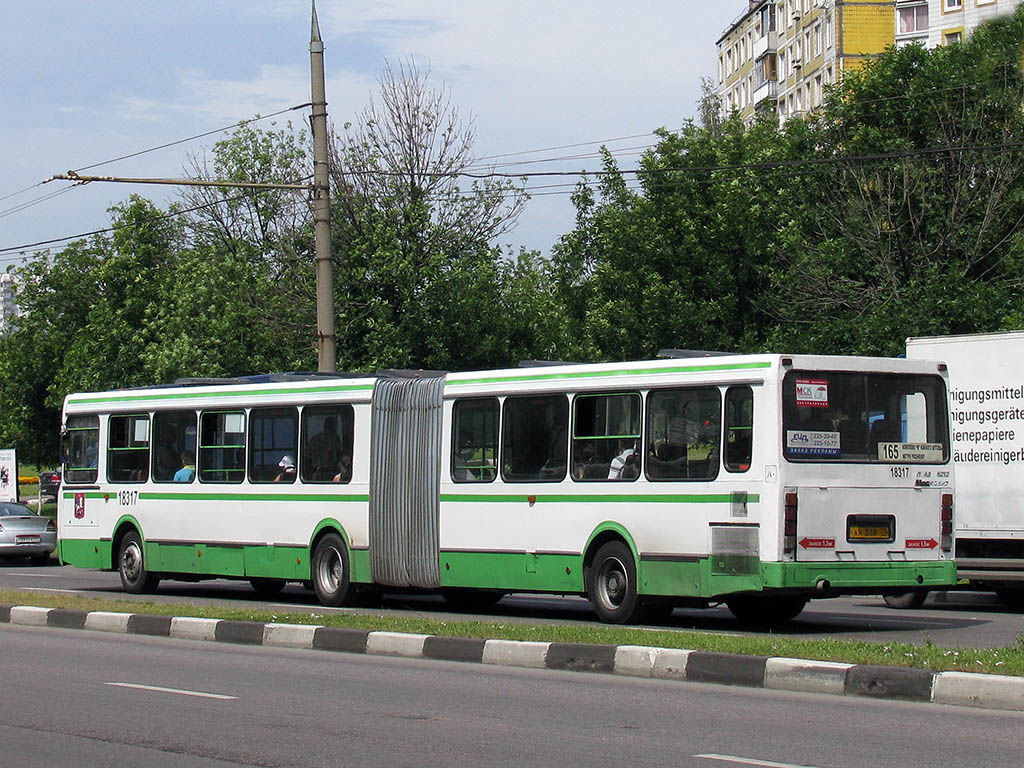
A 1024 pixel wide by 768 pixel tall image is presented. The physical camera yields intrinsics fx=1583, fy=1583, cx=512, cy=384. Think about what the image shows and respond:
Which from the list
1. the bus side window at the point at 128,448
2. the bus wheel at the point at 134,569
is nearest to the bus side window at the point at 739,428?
the bus side window at the point at 128,448

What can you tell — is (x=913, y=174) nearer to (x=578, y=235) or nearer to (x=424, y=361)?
(x=424, y=361)

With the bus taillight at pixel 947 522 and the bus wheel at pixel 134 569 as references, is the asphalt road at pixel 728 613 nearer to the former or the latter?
the bus wheel at pixel 134 569

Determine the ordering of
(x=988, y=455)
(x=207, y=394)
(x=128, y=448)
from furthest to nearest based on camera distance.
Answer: (x=128, y=448) < (x=207, y=394) < (x=988, y=455)

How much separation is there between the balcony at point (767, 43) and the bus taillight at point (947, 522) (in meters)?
75.0

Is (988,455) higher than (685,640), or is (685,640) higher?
(988,455)

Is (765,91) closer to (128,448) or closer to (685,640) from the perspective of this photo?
(128,448)

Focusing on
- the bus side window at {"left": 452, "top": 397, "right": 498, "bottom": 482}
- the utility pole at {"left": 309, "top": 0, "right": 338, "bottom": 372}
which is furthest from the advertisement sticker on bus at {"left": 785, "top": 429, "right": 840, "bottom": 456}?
the utility pole at {"left": 309, "top": 0, "right": 338, "bottom": 372}

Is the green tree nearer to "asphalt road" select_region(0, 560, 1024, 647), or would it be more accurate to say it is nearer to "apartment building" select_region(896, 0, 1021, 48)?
"asphalt road" select_region(0, 560, 1024, 647)

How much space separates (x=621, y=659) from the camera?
12.1 metres

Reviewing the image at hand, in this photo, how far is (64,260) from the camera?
206ft

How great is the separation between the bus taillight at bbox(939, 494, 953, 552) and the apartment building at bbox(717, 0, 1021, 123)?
49.8m

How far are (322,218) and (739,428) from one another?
10.0 m

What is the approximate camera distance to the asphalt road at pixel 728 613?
14.6 metres

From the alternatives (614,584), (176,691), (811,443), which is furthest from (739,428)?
(176,691)
